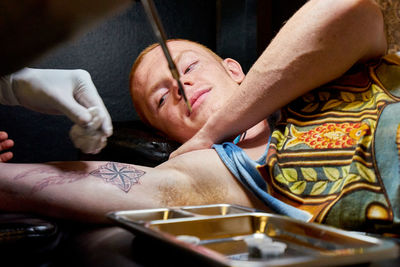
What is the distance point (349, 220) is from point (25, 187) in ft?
2.66

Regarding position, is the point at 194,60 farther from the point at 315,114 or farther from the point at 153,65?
the point at 315,114


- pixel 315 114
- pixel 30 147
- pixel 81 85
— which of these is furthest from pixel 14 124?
pixel 315 114

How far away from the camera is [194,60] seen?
168cm

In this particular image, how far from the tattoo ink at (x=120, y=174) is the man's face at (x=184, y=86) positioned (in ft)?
1.52

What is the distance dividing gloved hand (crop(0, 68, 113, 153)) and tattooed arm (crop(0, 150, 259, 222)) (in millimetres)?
134

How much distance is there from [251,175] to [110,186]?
39cm

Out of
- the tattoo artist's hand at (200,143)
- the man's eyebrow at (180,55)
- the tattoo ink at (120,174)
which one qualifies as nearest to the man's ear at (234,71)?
the man's eyebrow at (180,55)

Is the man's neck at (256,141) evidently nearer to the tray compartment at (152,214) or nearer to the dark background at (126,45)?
the tray compartment at (152,214)

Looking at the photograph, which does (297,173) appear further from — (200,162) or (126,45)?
(126,45)

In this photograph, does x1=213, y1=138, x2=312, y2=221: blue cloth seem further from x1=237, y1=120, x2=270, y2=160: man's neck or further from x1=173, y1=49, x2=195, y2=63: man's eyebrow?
x1=173, y1=49, x2=195, y2=63: man's eyebrow

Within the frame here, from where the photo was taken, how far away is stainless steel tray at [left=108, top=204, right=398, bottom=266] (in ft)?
2.02

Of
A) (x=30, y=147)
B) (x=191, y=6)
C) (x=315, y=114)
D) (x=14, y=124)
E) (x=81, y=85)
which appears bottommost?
(x=30, y=147)

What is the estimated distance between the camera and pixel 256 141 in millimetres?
1407

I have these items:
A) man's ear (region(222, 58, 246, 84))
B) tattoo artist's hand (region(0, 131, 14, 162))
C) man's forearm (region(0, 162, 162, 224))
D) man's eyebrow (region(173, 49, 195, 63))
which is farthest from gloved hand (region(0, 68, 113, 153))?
man's ear (region(222, 58, 246, 84))
